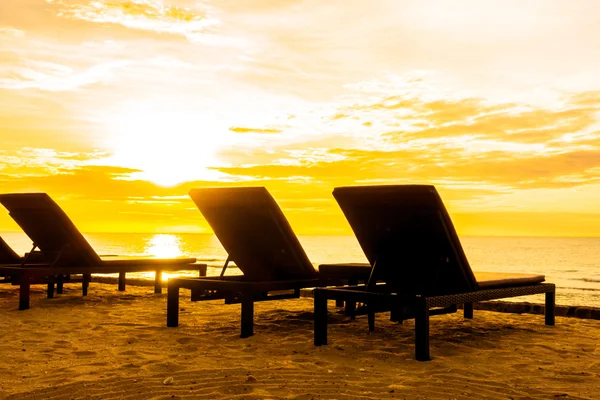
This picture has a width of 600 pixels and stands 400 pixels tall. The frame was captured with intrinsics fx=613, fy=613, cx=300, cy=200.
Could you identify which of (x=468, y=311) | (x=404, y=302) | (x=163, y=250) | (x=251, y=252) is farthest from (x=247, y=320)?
(x=163, y=250)

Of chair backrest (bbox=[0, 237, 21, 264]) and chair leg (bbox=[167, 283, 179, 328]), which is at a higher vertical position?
chair backrest (bbox=[0, 237, 21, 264])

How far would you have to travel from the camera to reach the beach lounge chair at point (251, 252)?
6.57 m

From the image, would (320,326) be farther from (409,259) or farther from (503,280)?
(503,280)

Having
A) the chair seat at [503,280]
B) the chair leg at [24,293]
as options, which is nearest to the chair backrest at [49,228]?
the chair leg at [24,293]

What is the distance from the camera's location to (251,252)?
7.11 m

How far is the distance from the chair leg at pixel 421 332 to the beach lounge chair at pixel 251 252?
170 centimetres

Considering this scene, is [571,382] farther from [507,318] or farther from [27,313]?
[27,313]

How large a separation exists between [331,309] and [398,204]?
140 inches

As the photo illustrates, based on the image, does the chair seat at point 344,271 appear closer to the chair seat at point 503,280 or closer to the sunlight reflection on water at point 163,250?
the chair seat at point 503,280

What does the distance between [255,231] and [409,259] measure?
5.93 ft

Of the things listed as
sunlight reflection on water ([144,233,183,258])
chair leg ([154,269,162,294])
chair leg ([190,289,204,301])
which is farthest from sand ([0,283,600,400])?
sunlight reflection on water ([144,233,183,258])

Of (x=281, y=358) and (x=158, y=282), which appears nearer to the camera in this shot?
(x=281, y=358)

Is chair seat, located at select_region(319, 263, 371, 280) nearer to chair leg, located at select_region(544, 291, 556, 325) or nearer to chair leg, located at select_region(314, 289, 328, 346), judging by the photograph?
chair leg, located at select_region(314, 289, 328, 346)

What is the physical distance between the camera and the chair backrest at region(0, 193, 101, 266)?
9.01 meters
